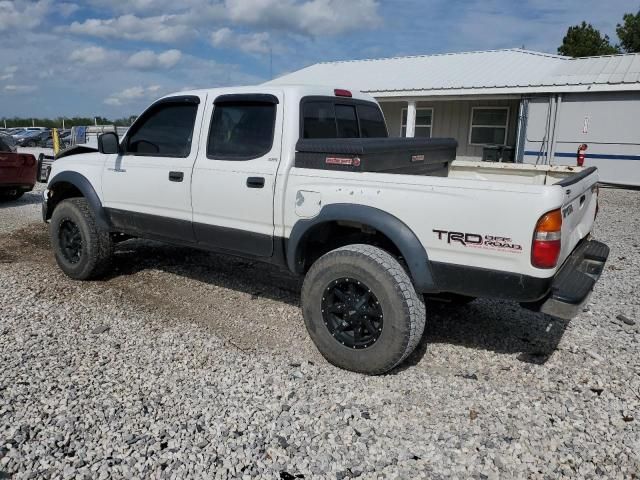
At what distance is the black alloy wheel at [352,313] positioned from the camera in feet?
11.3

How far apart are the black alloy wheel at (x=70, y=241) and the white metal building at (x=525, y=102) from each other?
1298cm

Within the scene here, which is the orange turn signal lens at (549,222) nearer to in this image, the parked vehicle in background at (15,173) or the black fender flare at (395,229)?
the black fender flare at (395,229)

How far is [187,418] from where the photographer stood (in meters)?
3.02

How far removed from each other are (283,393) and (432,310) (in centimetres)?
201

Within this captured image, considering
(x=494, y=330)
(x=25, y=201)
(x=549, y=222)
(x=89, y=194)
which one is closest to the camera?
(x=549, y=222)

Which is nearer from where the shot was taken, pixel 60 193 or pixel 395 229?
pixel 395 229

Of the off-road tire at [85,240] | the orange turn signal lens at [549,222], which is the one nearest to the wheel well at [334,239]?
the orange turn signal lens at [549,222]

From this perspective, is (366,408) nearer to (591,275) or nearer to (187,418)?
(187,418)

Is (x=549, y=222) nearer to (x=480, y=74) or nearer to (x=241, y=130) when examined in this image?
(x=241, y=130)

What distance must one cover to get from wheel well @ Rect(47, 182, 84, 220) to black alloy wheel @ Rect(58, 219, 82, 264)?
42cm

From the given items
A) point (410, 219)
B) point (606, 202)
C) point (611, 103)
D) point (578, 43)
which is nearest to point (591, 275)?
point (410, 219)

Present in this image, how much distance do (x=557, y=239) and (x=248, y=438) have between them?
2.08m

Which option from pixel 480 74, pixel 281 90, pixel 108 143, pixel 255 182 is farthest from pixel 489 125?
pixel 255 182

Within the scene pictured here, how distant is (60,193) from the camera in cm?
569
